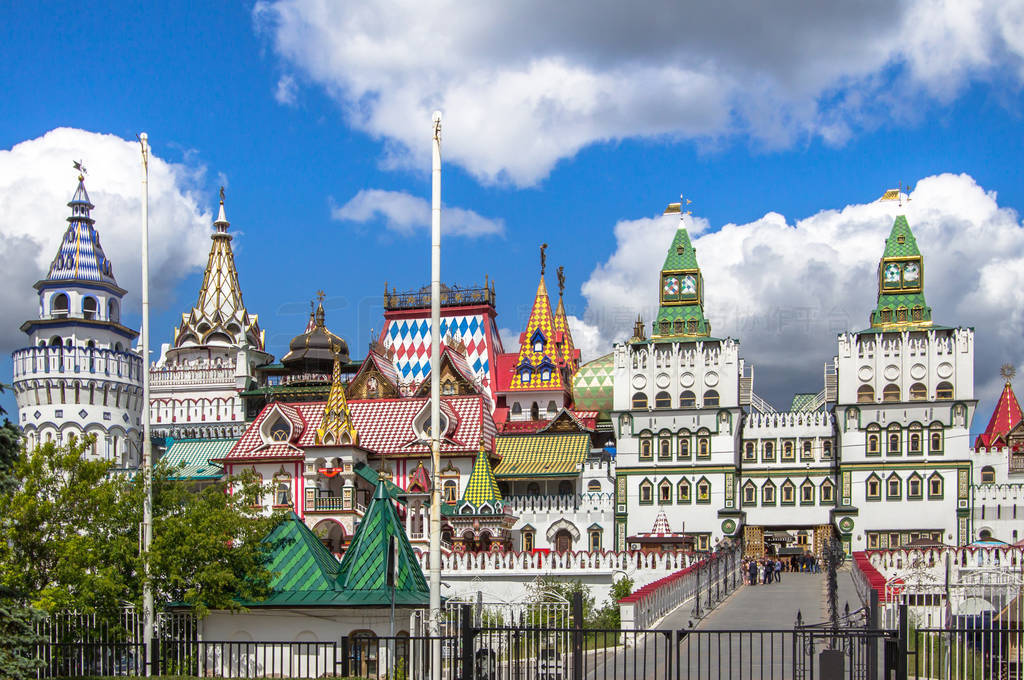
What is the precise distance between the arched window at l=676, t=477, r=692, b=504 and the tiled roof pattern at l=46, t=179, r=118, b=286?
32000 mm

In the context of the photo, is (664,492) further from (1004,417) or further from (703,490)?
(1004,417)

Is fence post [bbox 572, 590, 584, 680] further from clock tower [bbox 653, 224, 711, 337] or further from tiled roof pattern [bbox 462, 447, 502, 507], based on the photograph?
clock tower [bbox 653, 224, 711, 337]

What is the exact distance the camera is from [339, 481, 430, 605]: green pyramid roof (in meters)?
30.7

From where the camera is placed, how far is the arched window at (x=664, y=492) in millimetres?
60031

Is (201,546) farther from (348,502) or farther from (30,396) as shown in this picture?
(30,396)

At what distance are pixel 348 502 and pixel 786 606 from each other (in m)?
22.6

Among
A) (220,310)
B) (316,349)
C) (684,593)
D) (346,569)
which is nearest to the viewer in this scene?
(346,569)

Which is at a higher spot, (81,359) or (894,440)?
(81,359)

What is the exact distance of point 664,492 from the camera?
6022 cm

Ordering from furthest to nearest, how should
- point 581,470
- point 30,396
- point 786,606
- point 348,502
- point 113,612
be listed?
point 30,396 → point 581,470 → point 348,502 → point 786,606 → point 113,612

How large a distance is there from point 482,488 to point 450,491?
3.73m

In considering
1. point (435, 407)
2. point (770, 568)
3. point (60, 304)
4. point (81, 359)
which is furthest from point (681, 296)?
point (435, 407)

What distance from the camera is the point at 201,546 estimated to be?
30625mm

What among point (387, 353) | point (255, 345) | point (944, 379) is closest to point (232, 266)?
point (255, 345)
